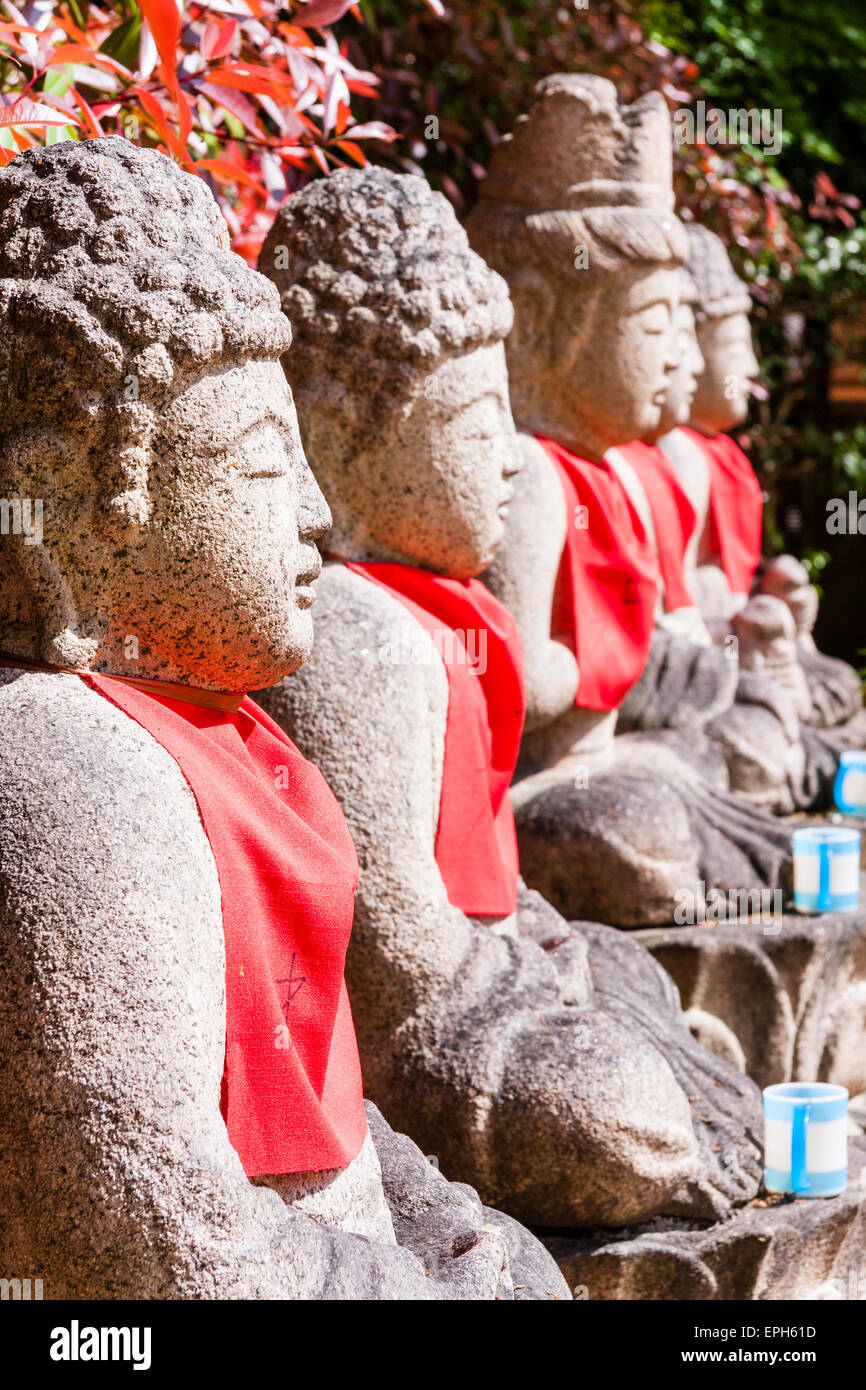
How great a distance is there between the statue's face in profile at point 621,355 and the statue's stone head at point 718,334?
5.88 feet

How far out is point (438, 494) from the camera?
8.98 feet

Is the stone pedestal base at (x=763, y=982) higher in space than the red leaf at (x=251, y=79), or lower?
lower

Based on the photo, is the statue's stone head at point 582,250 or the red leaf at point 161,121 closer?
the red leaf at point 161,121

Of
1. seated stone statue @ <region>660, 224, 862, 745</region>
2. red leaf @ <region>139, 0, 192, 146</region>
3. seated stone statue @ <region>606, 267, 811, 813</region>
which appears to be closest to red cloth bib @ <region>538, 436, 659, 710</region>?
seated stone statue @ <region>606, 267, 811, 813</region>

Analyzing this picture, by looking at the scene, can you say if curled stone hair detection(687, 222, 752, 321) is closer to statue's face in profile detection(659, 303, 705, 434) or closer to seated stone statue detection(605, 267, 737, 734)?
seated stone statue detection(605, 267, 737, 734)

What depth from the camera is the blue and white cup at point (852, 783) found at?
4.82m

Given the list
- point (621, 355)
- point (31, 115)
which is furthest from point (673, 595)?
point (31, 115)

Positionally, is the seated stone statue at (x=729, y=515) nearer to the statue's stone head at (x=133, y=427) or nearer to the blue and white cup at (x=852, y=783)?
the blue and white cup at (x=852, y=783)

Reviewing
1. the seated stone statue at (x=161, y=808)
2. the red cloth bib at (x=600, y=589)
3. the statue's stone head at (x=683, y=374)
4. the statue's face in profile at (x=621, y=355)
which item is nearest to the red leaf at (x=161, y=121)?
the seated stone statue at (x=161, y=808)

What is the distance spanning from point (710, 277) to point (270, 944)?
438 centimetres

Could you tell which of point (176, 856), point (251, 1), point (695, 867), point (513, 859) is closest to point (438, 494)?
point (513, 859)

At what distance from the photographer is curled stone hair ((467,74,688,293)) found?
3.87 metres

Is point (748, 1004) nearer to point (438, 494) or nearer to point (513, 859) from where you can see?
point (513, 859)

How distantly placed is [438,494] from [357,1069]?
3.28 ft
